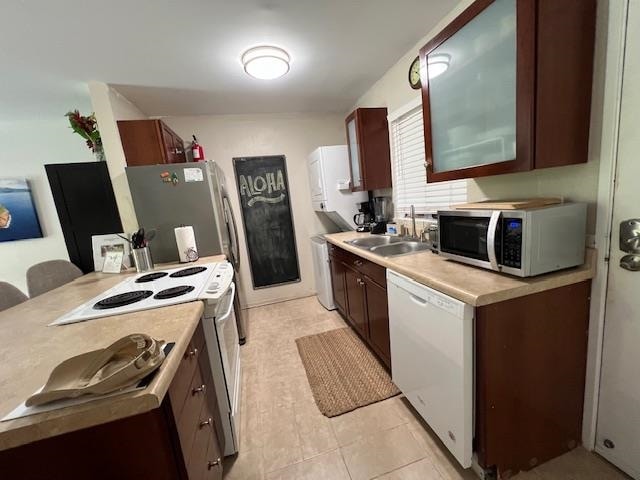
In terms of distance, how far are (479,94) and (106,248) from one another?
2721 millimetres

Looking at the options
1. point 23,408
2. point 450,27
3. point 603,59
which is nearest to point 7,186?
point 23,408

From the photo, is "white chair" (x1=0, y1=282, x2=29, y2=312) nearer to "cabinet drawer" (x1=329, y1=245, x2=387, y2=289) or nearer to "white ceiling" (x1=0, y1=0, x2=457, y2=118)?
"white ceiling" (x1=0, y1=0, x2=457, y2=118)

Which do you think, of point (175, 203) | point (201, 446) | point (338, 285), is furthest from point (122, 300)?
point (338, 285)

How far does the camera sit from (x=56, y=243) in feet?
10.4

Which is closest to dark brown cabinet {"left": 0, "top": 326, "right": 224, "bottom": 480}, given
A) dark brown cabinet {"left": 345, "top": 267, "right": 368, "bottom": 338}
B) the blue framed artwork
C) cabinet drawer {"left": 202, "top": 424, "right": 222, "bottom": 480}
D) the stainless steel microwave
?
cabinet drawer {"left": 202, "top": 424, "right": 222, "bottom": 480}

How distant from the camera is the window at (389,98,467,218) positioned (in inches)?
77.4

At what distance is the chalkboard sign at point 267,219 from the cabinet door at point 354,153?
36.9 inches

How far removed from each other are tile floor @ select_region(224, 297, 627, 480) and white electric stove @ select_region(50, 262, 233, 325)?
909 millimetres

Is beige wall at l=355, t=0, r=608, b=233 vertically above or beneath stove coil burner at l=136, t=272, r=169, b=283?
above

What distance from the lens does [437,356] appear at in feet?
3.90

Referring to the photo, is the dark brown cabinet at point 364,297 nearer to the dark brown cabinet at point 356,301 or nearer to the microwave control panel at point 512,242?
the dark brown cabinet at point 356,301

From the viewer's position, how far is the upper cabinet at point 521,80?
3.13 feet

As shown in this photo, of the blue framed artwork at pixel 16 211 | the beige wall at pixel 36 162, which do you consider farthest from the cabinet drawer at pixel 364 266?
the blue framed artwork at pixel 16 211

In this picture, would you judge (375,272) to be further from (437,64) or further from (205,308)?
(437,64)
